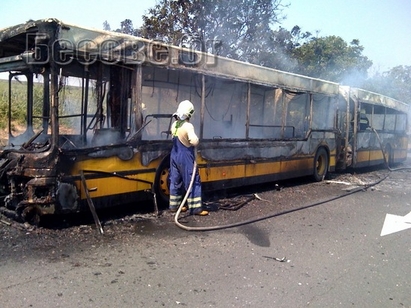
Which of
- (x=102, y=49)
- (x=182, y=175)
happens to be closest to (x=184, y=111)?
(x=182, y=175)

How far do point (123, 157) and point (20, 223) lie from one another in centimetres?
162

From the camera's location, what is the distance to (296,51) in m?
22.8

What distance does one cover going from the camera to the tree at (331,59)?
75.8 ft

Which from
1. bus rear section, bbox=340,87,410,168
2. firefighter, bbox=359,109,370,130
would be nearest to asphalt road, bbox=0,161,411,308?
bus rear section, bbox=340,87,410,168

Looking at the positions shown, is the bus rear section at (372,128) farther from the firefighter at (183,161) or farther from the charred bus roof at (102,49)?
the firefighter at (183,161)

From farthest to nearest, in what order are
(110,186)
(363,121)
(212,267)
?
(363,121)
(110,186)
(212,267)

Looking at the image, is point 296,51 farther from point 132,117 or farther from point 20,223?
point 20,223

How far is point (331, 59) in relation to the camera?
2425cm

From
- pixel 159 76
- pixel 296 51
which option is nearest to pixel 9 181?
pixel 159 76

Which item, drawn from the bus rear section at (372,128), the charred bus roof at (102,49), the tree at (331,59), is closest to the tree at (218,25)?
the tree at (331,59)

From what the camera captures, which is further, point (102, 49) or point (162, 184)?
point (162, 184)

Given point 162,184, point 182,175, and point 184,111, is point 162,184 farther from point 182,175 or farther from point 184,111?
point 184,111

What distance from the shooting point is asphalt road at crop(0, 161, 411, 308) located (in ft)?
11.4

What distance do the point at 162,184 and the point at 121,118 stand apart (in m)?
1.27
